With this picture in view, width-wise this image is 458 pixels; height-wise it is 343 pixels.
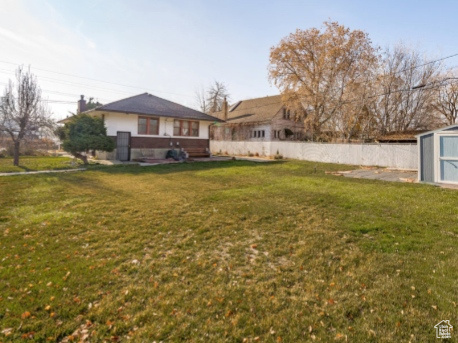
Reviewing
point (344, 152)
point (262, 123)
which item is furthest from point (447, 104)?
point (262, 123)

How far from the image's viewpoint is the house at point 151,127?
18734 mm

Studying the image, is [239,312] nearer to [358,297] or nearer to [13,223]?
[358,297]

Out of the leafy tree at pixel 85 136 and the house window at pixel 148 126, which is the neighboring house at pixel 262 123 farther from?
the leafy tree at pixel 85 136

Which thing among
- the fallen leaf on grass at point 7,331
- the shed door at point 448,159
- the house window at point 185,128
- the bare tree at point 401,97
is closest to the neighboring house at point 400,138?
the bare tree at point 401,97

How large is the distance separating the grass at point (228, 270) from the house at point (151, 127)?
12.3 m

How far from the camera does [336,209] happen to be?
6.58 m

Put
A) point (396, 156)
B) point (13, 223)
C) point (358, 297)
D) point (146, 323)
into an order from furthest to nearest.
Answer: point (396, 156)
point (13, 223)
point (358, 297)
point (146, 323)

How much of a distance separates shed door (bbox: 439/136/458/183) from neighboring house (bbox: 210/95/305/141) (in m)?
20.7

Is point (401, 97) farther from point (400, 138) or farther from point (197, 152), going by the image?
point (197, 152)

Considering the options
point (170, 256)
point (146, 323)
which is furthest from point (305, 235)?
point (146, 323)

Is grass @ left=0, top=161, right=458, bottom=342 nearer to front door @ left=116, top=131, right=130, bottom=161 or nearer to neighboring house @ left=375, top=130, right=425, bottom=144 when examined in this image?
front door @ left=116, top=131, right=130, bottom=161

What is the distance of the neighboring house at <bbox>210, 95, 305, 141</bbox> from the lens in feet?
102

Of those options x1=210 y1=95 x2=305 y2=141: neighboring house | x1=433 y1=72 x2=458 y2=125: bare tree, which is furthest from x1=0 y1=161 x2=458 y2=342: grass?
x1=433 y1=72 x2=458 y2=125: bare tree

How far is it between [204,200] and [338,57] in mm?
24875
